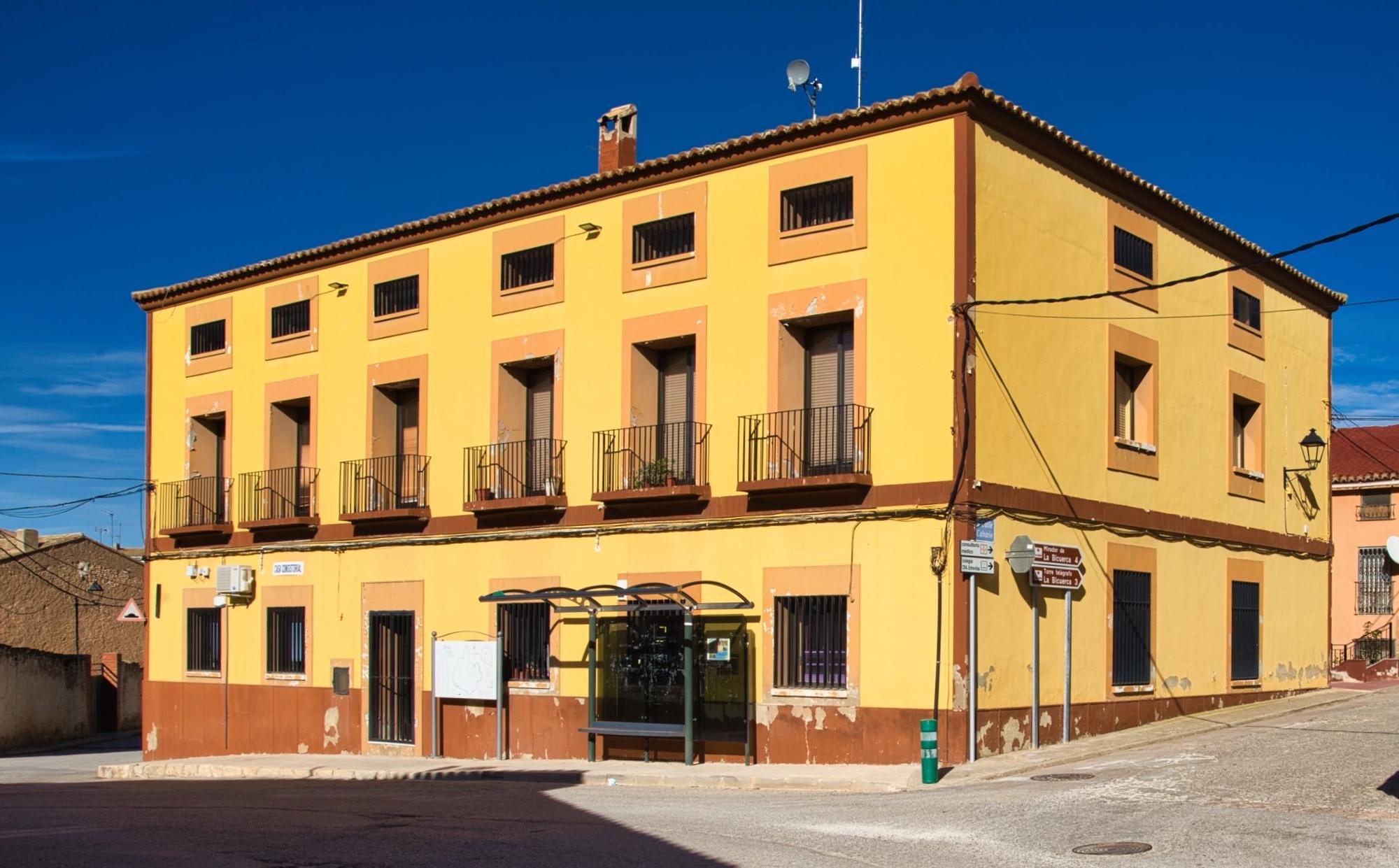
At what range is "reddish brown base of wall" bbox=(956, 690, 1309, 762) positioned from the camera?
1841cm

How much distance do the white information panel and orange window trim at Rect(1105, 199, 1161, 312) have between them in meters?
10.6

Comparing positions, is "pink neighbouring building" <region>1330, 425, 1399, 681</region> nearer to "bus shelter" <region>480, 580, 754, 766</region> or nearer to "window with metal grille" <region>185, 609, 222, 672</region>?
"bus shelter" <region>480, 580, 754, 766</region>

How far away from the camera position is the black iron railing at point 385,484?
2448cm

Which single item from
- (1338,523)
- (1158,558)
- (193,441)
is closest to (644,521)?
(1158,558)

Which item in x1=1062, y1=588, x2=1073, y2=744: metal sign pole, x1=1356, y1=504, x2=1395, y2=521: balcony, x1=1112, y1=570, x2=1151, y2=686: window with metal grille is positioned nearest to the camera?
x1=1062, y1=588, x2=1073, y2=744: metal sign pole

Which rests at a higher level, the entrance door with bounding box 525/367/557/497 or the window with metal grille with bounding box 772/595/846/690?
the entrance door with bounding box 525/367/557/497

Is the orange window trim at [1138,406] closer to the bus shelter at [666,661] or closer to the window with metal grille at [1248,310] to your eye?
the window with metal grille at [1248,310]

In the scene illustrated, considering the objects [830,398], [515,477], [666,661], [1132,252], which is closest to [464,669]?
[515,477]

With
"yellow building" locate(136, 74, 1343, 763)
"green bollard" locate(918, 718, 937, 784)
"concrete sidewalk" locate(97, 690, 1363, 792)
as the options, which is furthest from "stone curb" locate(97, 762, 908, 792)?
"yellow building" locate(136, 74, 1343, 763)

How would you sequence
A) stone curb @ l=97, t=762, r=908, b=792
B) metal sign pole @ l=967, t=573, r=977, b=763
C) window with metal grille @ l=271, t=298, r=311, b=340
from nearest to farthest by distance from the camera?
stone curb @ l=97, t=762, r=908, b=792 < metal sign pole @ l=967, t=573, r=977, b=763 < window with metal grille @ l=271, t=298, r=311, b=340

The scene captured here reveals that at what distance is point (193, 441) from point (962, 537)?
1671 cm

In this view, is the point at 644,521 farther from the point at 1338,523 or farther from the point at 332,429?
the point at 1338,523

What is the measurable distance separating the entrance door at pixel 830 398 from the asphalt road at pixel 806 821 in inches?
183

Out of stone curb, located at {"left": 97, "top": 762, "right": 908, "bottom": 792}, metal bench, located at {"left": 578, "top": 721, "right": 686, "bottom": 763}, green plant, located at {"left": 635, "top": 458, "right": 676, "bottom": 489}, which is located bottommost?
stone curb, located at {"left": 97, "top": 762, "right": 908, "bottom": 792}
